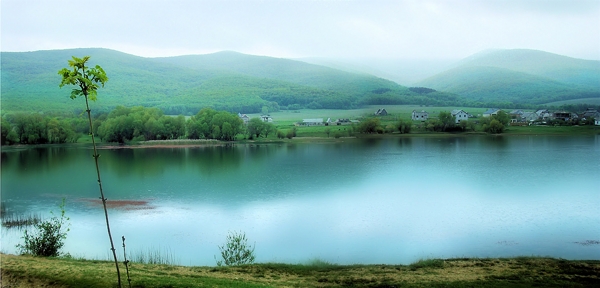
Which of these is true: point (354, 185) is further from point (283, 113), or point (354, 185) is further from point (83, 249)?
point (283, 113)

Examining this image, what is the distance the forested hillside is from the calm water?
141ft

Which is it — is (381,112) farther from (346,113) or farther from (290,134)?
(290,134)

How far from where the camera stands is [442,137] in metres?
47.9

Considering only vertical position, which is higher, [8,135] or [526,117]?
[526,117]

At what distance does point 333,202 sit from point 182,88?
86.4 meters

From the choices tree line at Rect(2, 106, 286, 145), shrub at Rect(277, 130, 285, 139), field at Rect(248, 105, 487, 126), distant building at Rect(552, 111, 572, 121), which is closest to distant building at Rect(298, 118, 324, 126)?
field at Rect(248, 105, 487, 126)

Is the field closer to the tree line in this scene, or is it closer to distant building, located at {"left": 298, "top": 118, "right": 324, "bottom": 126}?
distant building, located at {"left": 298, "top": 118, "right": 324, "bottom": 126}

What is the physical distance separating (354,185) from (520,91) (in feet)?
260

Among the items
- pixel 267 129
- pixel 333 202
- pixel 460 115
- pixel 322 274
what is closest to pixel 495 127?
pixel 460 115

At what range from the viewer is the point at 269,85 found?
328 ft

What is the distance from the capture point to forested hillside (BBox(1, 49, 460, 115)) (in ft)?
249

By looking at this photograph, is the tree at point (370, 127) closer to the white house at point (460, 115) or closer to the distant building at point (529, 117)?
the white house at point (460, 115)

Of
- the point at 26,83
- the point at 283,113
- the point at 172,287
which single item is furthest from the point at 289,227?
the point at 26,83

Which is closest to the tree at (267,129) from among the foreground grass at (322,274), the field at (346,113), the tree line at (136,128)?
the tree line at (136,128)
